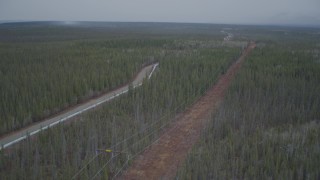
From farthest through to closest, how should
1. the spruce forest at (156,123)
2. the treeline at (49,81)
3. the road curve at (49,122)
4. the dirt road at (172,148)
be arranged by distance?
the treeline at (49,81) < the road curve at (49,122) < the dirt road at (172,148) < the spruce forest at (156,123)

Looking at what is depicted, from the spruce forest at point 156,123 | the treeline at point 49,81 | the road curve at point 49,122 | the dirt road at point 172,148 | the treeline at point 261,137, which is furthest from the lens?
the treeline at point 49,81

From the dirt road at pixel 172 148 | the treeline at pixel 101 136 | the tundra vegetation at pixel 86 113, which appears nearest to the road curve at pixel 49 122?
the tundra vegetation at pixel 86 113

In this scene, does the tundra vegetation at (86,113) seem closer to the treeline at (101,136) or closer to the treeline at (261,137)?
the treeline at (101,136)

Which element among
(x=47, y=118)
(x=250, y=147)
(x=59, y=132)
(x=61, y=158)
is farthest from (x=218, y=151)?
(x=47, y=118)

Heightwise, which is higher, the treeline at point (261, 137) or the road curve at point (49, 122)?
the treeline at point (261, 137)

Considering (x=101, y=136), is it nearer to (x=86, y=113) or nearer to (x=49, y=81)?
(x=86, y=113)
